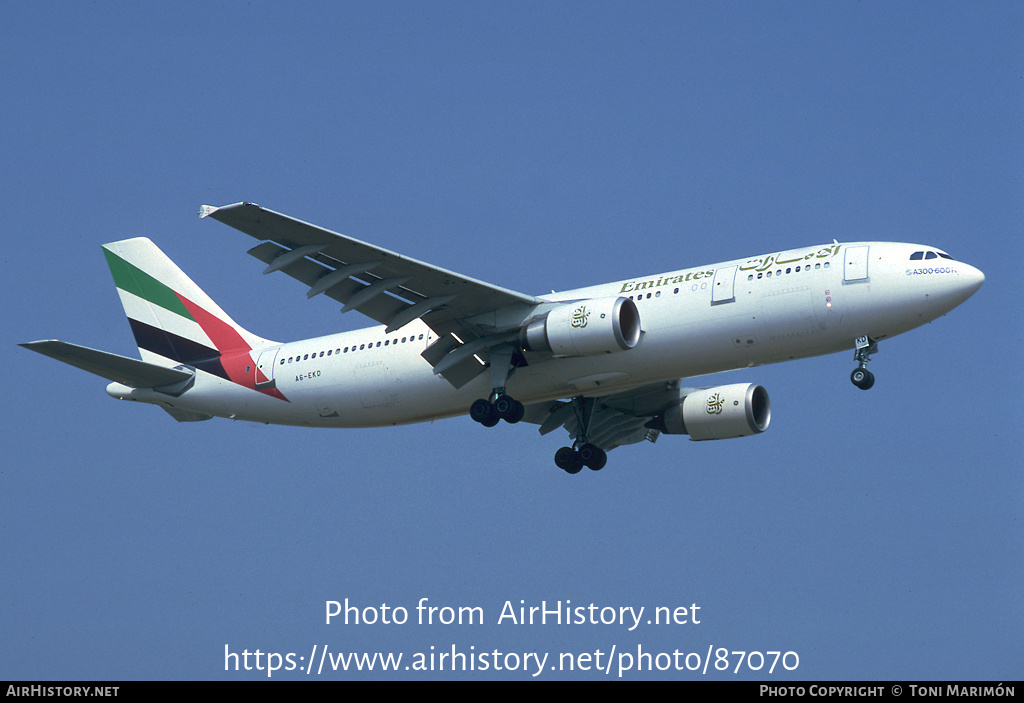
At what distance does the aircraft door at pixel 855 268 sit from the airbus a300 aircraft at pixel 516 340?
4 centimetres

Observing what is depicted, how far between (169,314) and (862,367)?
21.6 meters

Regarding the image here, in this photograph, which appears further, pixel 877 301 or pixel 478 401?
pixel 478 401

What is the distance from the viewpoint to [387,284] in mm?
34219

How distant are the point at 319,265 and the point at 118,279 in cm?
1214

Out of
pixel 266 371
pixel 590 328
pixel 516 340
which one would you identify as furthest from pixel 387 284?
pixel 266 371

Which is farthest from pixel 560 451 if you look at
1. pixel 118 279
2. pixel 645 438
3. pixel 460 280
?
pixel 118 279

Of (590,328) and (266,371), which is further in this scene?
(266,371)

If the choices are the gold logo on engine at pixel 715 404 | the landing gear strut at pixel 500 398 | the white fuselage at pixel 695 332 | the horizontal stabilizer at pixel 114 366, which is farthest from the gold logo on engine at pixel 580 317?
the horizontal stabilizer at pixel 114 366

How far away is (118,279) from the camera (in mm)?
43188

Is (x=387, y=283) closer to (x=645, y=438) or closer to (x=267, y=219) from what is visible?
(x=267, y=219)

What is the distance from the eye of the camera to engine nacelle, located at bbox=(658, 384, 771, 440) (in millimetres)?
38938

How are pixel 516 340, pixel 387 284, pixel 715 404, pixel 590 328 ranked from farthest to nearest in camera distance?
pixel 715 404 → pixel 516 340 → pixel 387 284 → pixel 590 328

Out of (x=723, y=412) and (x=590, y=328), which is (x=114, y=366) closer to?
(x=590, y=328)

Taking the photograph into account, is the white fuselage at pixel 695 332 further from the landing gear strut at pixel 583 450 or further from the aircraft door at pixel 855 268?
the landing gear strut at pixel 583 450
